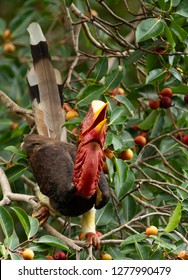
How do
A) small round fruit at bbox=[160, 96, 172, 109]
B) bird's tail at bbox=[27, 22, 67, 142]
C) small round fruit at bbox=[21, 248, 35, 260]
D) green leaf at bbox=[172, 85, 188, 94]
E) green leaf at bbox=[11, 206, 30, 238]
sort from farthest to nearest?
bird's tail at bbox=[27, 22, 67, 142] → small round fruit at bbox=[160, 96, 172, 109] → green leaf at bbox=[172, 85, 188, 94] → green leaf at bbox=[11, 206, 30, 238] → small round fruit at bbox=[21, 248, 35, 260]

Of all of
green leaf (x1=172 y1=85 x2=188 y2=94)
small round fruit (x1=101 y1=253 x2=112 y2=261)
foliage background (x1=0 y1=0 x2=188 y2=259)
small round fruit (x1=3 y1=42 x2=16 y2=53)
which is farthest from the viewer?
small round fruit (x1=3 y1=42 x2=16 y2=53)

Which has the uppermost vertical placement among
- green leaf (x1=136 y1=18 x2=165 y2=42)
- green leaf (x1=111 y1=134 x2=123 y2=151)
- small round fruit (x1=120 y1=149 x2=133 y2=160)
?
green leaf (x1=136 y1=18 x2=165 y2=42)

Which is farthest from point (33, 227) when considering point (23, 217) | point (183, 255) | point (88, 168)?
point (183, 255)

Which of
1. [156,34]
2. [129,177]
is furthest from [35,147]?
[156,34]

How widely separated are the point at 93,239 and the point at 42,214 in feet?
1.14

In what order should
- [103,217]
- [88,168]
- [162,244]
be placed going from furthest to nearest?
1. [103,217]
2. [88,168]
3. [162,244]

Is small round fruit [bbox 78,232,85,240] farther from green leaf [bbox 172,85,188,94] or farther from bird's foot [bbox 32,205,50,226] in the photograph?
green leaf [bbox 172,85,188,94]

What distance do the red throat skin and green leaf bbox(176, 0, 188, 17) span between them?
2.42 feet

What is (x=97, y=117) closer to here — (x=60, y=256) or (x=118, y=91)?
(x=60, y=256)

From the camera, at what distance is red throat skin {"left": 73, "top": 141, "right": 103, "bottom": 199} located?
2.88 m

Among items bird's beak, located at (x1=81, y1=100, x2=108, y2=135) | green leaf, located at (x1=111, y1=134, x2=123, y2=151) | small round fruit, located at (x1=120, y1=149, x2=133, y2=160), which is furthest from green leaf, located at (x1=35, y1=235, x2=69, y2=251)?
small round fruit, located at (x1=120, y1=149, x2=133, y2=160)

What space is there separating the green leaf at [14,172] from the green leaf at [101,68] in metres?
0.56

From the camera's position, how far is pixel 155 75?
3.34 meters

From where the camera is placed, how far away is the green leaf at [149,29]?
10.3ft
